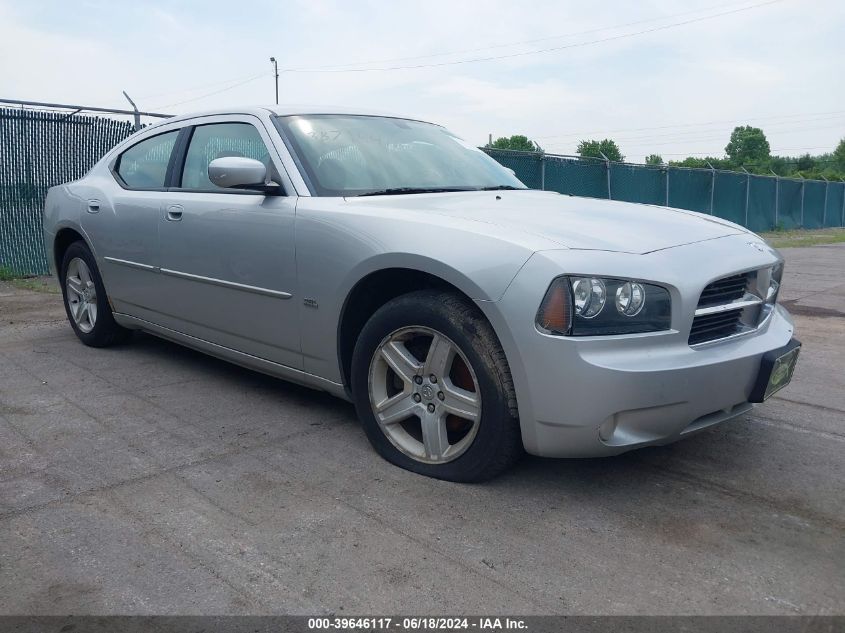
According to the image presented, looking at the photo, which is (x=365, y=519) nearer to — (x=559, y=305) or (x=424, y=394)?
(x=424, y=394)

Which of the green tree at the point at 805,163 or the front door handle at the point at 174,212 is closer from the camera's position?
the front door handle at the point at 174,212

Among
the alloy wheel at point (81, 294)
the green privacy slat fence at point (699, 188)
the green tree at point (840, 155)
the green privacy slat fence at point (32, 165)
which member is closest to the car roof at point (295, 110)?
the alloy wheel at point (81, 294)

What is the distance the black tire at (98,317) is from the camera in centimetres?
514

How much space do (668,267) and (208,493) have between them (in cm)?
189

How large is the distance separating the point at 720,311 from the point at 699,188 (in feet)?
56.9

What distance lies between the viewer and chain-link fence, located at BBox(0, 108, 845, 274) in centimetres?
891

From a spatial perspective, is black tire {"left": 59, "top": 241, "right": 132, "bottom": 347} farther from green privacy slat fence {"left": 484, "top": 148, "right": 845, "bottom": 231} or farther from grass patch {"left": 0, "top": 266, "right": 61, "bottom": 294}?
green privacy slat fence {"left": 484, "top": 148, "right": 845, "bottom": 231}

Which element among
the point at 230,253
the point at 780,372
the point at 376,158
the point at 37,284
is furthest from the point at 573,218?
the point at 37,284

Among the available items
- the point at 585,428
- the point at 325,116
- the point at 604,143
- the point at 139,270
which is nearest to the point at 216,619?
the point at 585,428

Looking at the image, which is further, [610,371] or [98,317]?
[98,317]

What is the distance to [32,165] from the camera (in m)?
9.00

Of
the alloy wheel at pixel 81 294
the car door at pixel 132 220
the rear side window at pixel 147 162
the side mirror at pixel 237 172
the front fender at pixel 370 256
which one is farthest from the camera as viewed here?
the alloy wheel at pixel 81 294

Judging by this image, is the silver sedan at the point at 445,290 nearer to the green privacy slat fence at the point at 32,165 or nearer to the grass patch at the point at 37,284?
the grass patch at the point at 37,284

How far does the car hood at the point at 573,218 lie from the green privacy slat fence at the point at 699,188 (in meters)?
8.47
